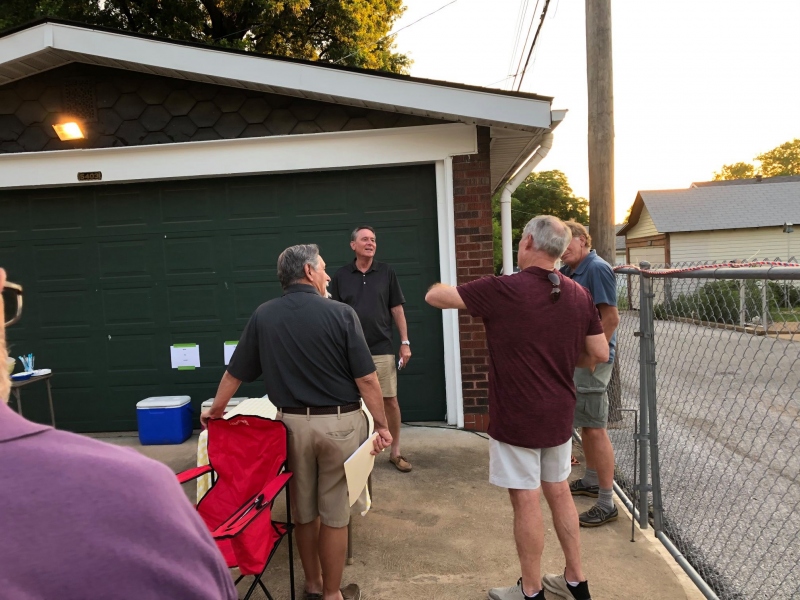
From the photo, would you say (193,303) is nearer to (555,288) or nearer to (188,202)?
(188,202)

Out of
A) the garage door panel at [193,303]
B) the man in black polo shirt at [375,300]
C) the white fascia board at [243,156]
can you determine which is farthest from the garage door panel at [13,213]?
the man in black polo shirt at [375,300]

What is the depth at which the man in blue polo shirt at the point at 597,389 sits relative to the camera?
3.50 metres

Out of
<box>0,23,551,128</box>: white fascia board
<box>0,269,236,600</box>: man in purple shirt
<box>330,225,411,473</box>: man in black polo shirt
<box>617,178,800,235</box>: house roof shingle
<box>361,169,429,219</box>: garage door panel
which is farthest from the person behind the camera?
<box>617,178,800,235</box>: house roof shingle

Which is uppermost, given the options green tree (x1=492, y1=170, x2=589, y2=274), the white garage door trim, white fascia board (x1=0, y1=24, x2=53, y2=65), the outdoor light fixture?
green tree (x1=492, y1=170, x2=589, y2=274)

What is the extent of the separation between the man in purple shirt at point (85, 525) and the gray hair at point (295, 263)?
2052 millimetres

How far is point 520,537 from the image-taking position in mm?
2646

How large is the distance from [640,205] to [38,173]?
26.2 metres

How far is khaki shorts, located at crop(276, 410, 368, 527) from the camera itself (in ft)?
8.89

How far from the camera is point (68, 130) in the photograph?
5.44 m

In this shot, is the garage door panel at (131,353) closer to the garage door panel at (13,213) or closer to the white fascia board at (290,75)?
the garage door panel at (13,213)

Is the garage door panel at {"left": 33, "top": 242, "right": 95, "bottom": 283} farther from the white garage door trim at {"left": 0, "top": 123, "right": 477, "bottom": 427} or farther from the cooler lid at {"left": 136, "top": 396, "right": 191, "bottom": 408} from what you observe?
the cooler lid at {"left": 136, "top": 396, "right": 191, "bottom": 408}

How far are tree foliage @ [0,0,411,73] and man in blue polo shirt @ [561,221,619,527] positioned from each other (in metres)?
13.1

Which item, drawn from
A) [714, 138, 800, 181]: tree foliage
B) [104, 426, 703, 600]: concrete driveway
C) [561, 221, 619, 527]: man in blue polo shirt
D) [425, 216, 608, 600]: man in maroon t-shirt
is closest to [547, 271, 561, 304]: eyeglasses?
[425, 216, 608, 600]: man in maroon t-shirt

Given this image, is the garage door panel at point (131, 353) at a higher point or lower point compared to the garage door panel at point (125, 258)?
lower
